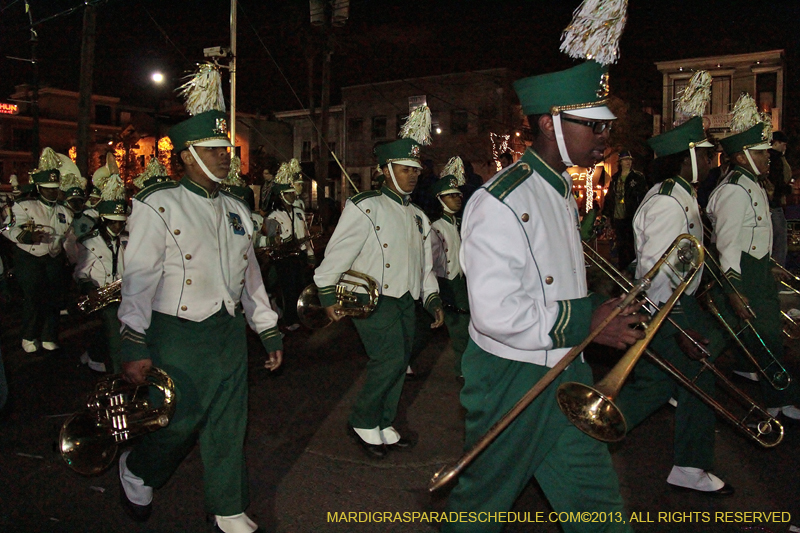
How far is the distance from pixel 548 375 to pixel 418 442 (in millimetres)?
3240

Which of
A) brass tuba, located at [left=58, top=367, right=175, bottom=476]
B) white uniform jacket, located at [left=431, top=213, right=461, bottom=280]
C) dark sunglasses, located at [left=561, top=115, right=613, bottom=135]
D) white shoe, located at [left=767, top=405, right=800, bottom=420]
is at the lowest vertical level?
white shoe, located at [left=767, top=405, right=800, bottom=420]

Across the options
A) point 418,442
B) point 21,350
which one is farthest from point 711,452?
point 21,350

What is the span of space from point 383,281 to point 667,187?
2.19 metres

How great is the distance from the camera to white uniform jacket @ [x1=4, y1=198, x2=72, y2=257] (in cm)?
920

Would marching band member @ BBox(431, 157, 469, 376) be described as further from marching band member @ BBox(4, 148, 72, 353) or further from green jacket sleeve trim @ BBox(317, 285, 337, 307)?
marching band member @ BBox(4, 148, 72, 353)

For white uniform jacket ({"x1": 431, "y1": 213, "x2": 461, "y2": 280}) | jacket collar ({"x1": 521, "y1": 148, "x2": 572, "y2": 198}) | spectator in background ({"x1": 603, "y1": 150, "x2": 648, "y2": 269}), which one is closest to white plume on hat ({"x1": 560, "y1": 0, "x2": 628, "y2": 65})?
jacket collar ({"x1": 521, "y1": 148, "x2": 572, "y2": 198})

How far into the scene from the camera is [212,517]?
4141 mm

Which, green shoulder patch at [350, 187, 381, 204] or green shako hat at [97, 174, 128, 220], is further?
green shako hat at [97, 174, 128, 220]

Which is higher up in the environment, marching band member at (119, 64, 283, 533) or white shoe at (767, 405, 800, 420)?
marching band member at (119, 64, 283, 533)

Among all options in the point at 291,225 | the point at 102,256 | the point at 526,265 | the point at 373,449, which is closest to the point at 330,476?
the point at 373,449

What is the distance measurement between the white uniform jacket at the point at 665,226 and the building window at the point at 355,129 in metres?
42.7

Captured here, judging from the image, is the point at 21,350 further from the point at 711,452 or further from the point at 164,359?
the point at 711,452

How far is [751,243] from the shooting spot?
Answer: 5684 millimetres

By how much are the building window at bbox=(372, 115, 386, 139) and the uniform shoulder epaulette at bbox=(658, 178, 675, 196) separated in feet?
136
